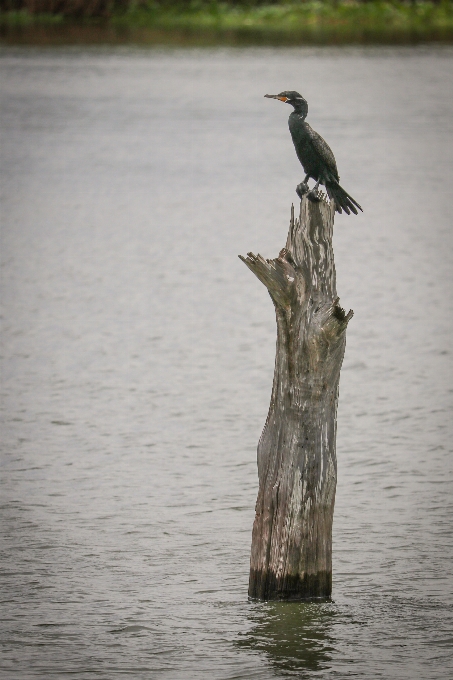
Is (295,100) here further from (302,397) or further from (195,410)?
(195,410)

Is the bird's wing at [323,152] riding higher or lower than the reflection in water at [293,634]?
higher

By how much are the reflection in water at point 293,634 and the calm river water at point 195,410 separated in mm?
13

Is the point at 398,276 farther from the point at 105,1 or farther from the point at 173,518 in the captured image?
the point at 105,1

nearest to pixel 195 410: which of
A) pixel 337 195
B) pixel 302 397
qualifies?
pixel 337 195

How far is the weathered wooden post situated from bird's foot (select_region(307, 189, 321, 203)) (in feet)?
0.06

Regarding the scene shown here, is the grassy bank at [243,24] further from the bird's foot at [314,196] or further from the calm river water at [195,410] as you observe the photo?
the bird's foot at [314,196]

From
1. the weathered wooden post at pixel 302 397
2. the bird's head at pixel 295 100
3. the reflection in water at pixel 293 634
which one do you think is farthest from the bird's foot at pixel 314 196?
the reflection in water at pixel 293 634

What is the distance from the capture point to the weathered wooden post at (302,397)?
7.23m

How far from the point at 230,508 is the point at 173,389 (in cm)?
371

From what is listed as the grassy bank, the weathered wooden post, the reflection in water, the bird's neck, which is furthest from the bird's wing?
the grassy bank

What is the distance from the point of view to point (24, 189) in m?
26.9

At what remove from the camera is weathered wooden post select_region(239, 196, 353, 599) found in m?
7.23

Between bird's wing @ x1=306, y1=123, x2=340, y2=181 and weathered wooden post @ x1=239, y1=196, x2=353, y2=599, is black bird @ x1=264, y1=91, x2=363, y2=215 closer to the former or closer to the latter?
bird's wing @ x1=306, y1=123, x2=340, y2=181

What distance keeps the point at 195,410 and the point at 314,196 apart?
5789 mm
